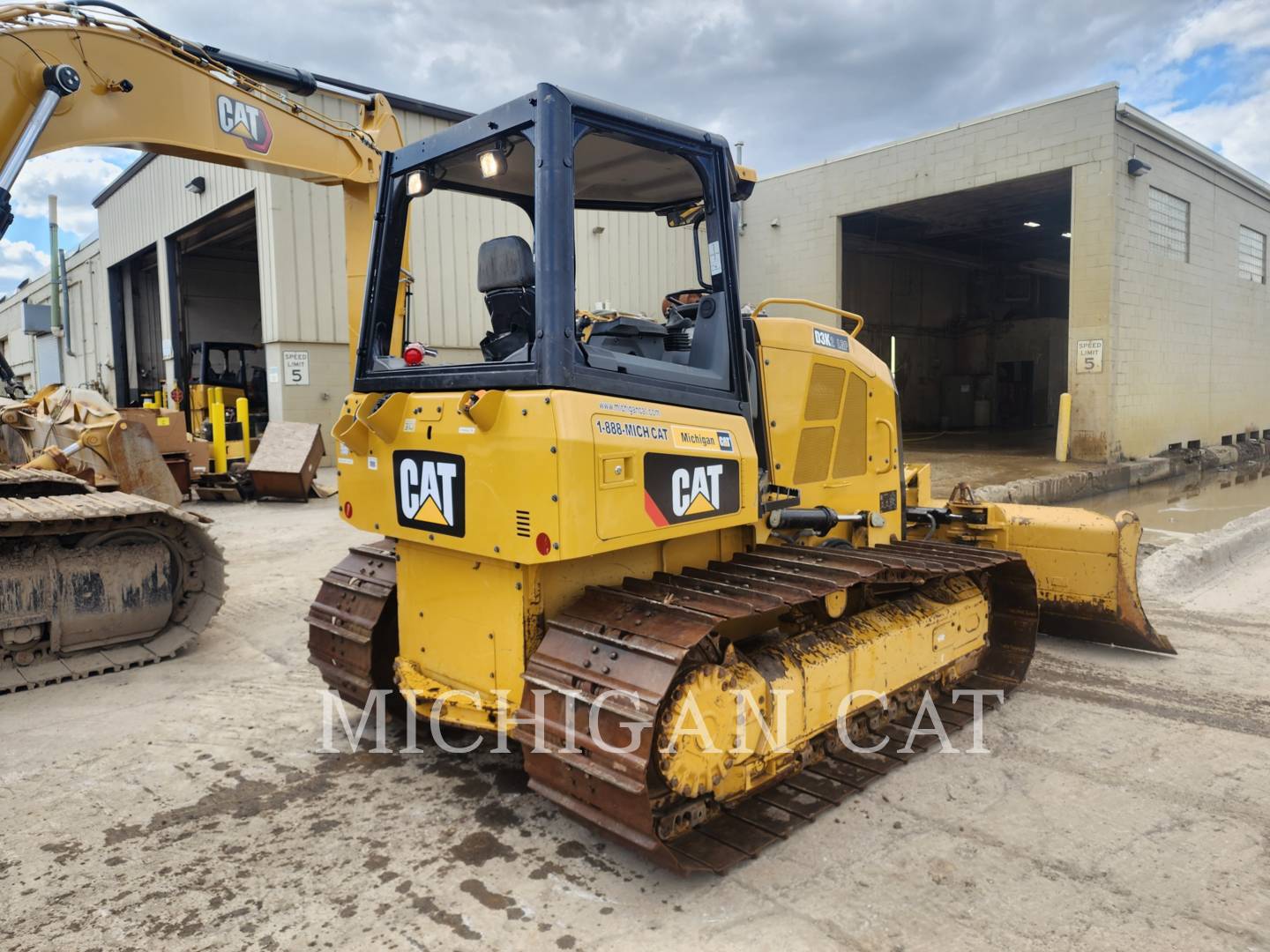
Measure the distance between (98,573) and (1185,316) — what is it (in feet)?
63.2

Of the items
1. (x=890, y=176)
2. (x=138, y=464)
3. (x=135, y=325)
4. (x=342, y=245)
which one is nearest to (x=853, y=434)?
(x=138, y=464)

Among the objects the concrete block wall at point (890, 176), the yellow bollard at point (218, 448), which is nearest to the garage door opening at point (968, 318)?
the concrete block wall at point (890, 176)

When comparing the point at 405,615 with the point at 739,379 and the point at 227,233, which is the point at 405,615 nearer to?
the point at 739,379

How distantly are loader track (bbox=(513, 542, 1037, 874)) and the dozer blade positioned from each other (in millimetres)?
1886

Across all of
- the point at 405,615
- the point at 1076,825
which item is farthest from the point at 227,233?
the point at 1076,825

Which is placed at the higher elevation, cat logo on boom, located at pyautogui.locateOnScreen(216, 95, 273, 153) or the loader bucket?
cat logo on boom, located at pyautogui.locateOnScreen(216, 95, 273, 153)

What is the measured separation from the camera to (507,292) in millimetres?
3197

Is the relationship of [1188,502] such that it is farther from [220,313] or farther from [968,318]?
[220,313]

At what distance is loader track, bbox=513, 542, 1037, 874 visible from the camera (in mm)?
2559

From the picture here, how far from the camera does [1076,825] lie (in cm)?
311

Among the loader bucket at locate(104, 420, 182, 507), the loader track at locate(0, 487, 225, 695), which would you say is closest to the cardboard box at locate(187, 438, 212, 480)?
the loader bucket at locate(104, 420, 182, 507)

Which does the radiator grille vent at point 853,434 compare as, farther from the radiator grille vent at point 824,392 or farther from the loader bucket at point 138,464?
the loader bucket at point 138,464

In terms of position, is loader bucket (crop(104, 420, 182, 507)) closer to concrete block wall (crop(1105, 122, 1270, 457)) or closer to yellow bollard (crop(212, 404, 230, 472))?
yellow bollard (crop(212, 404, 230, 472))

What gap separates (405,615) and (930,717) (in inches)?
98.2
